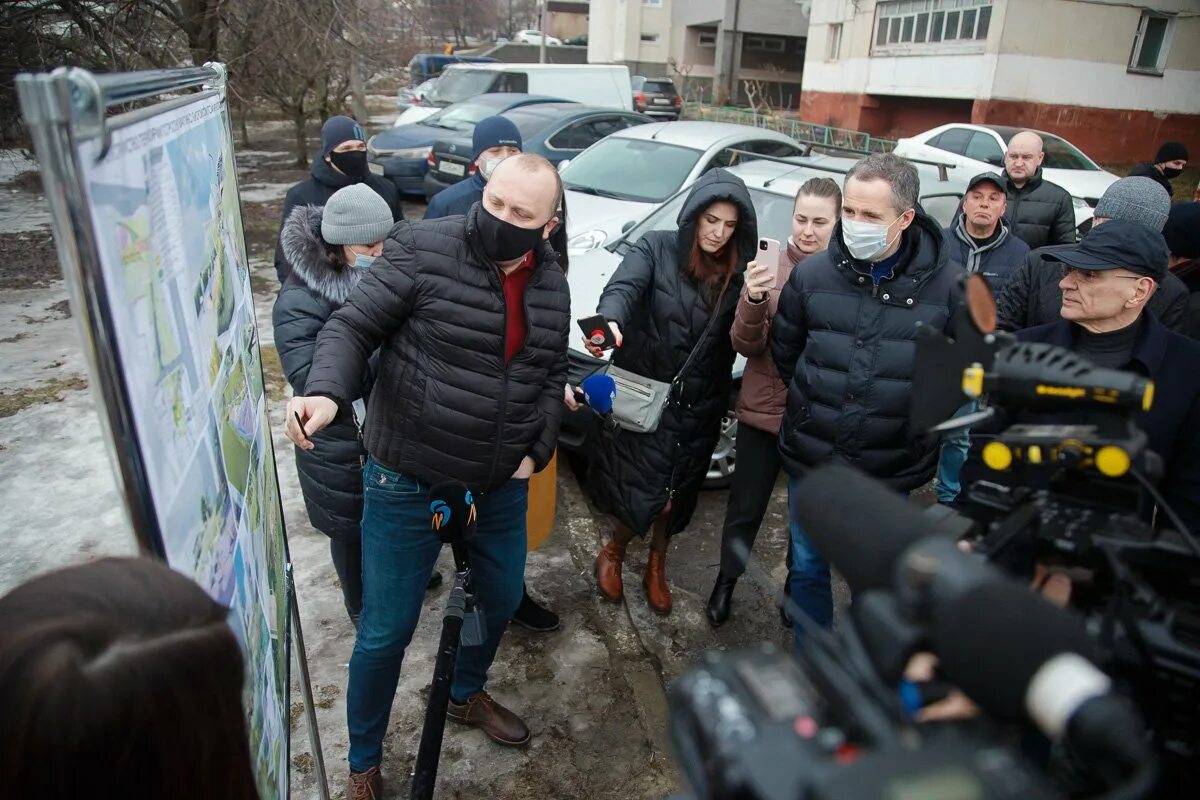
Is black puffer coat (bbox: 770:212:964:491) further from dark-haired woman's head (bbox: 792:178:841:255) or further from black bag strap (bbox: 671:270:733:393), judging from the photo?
dark-haired woman's head (bbox: 792:178:841:255)

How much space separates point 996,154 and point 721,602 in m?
10.6

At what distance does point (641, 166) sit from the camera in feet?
24.3

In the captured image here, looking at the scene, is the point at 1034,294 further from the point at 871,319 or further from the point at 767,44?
the point at 767,44

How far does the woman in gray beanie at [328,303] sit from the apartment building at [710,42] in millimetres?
34015

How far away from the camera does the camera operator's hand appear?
6.11 feet

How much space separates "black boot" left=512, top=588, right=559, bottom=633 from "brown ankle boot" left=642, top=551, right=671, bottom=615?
495 mm

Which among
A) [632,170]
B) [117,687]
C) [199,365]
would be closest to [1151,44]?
[632,170]

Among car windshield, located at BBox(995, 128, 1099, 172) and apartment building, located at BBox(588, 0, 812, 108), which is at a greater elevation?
apartment building, located at BBox(588, 0, 812, 108)

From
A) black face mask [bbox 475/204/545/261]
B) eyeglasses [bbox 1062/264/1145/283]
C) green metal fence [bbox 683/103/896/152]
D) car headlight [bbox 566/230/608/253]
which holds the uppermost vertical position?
black face mask [bbox 475/204/545/261]

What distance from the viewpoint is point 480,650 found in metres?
2.72

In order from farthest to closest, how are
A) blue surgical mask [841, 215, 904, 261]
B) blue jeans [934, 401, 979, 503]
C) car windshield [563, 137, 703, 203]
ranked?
car windshield [563, 137, 703, 203], blue jeans [934, 401, 979, 503], blue surgical mask [841, 215, 904, 261]

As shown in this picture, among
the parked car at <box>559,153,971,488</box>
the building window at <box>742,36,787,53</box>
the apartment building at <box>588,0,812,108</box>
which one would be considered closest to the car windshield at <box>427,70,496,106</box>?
the parked car at <box>559,153,971,488</box>

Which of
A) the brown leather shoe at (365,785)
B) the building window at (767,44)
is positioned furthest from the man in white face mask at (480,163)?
the building window at (767,44)

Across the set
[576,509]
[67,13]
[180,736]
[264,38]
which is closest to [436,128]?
[264,38]
